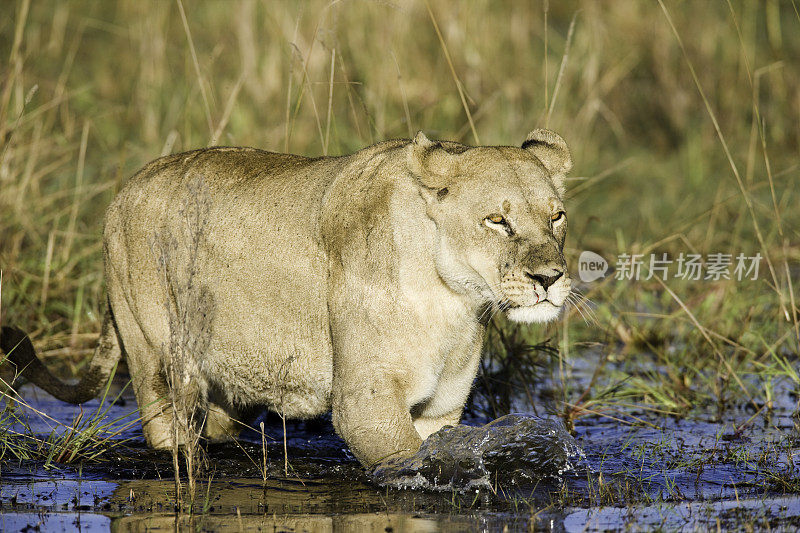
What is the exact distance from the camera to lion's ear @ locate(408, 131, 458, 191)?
470 centimetres

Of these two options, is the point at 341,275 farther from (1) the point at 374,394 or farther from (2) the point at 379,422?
(2) the point at 379,422

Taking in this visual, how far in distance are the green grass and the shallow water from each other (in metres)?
0.83

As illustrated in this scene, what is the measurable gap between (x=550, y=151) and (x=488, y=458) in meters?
1.40

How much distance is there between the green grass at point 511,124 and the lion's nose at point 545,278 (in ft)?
4.58

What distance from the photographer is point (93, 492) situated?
16.0ft

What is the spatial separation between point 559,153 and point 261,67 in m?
6.26

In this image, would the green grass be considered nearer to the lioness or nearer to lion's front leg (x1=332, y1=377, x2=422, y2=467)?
the lioness

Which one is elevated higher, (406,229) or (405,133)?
(405,133)

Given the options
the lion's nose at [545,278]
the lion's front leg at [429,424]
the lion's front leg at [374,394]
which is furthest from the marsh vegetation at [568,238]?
the lion's nose at [545,278]

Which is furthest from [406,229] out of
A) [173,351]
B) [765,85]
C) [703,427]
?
[765,85]

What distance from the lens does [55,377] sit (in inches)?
237

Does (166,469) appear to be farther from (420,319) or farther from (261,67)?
(261,67)

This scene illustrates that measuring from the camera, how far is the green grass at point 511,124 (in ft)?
23.2

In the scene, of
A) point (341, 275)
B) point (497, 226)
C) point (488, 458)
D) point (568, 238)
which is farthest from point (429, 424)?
point (568, 238)
